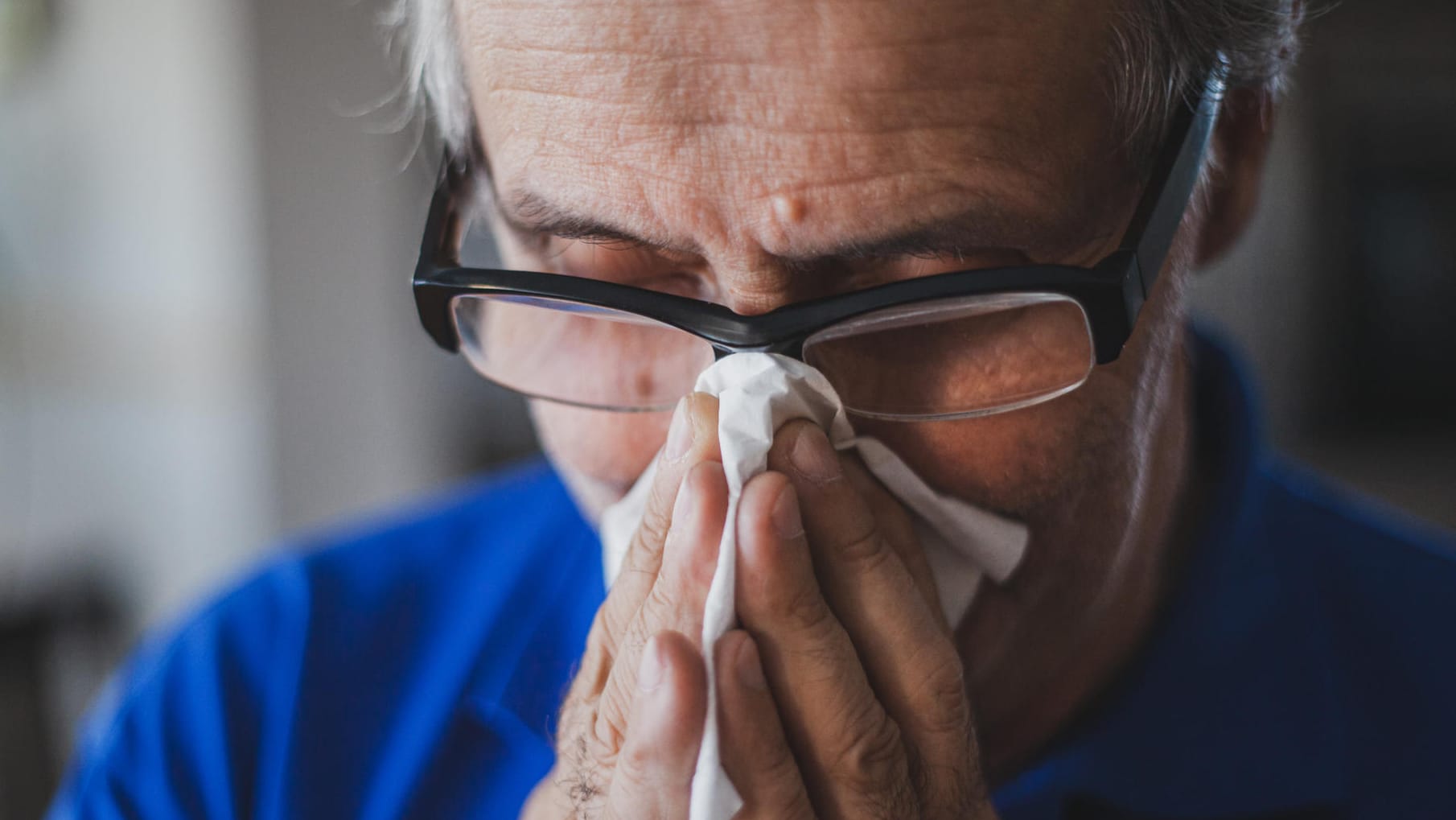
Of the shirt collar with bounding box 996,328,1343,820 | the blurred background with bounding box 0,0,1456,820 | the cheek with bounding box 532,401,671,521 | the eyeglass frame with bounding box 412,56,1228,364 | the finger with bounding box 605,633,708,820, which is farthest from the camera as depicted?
the blurred background with bounding box 0,0,1456,820

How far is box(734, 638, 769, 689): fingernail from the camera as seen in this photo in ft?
2.66

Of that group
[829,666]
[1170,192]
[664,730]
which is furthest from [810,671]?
[1170,192]

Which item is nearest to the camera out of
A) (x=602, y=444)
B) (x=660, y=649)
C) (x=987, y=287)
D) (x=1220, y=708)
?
(x=660, y=649)

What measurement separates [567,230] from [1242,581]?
932mm

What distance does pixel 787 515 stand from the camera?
2.65ft

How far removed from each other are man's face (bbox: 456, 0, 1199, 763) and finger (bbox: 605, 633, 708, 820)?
1.00 feet

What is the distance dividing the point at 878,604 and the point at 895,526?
0.11m

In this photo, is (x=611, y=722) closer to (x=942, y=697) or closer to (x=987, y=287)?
(x=942, y=697)

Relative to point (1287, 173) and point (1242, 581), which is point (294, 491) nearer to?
point (1242, 581)

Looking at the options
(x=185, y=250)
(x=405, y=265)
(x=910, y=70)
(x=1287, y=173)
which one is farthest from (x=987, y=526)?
(x=1287, y=173)

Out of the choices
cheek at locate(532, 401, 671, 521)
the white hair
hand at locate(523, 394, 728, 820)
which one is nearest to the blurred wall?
the white hair

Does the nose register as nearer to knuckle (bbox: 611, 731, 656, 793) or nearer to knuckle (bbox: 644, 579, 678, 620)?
knuckle (bbox: 644, 579, 678, 620)

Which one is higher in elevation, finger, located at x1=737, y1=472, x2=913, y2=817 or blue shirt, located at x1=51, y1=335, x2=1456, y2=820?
finger, located at x1=737, y1=472, x2=913, y2=817

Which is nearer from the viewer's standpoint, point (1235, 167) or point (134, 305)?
point (1235, 167)
